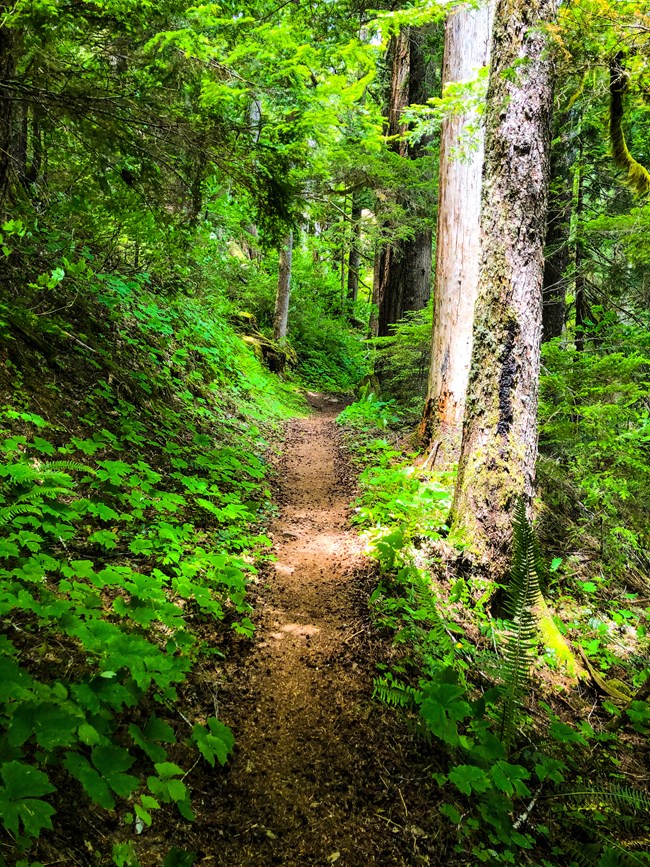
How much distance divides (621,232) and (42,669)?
23.9 ft

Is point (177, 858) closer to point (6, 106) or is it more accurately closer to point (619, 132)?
point (6, 106)

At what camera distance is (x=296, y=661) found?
3326mm

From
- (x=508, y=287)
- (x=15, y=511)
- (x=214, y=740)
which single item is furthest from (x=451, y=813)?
(x=508, y=287)

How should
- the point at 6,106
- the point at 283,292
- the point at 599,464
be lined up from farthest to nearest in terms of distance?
the point at 283,292 < the point at 599,464 < the point at 6,106

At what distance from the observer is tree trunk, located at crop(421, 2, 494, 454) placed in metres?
6.41

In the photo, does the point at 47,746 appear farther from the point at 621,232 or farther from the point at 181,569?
the point at 621,232

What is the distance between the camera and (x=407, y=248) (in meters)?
10.6

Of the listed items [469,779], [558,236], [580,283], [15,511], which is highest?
[558,236]

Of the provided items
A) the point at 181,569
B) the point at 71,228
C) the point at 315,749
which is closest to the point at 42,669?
the point at 181,569

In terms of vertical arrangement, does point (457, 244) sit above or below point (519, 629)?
above

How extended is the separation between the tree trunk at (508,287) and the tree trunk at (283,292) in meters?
11.0

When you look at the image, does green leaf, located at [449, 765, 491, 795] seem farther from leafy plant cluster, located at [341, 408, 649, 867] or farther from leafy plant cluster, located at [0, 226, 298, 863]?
leafy plant cluster, located at [0, 226, 298, 863]

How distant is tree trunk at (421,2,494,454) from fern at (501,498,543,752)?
2953 millimetres

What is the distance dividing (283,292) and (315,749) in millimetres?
14064
